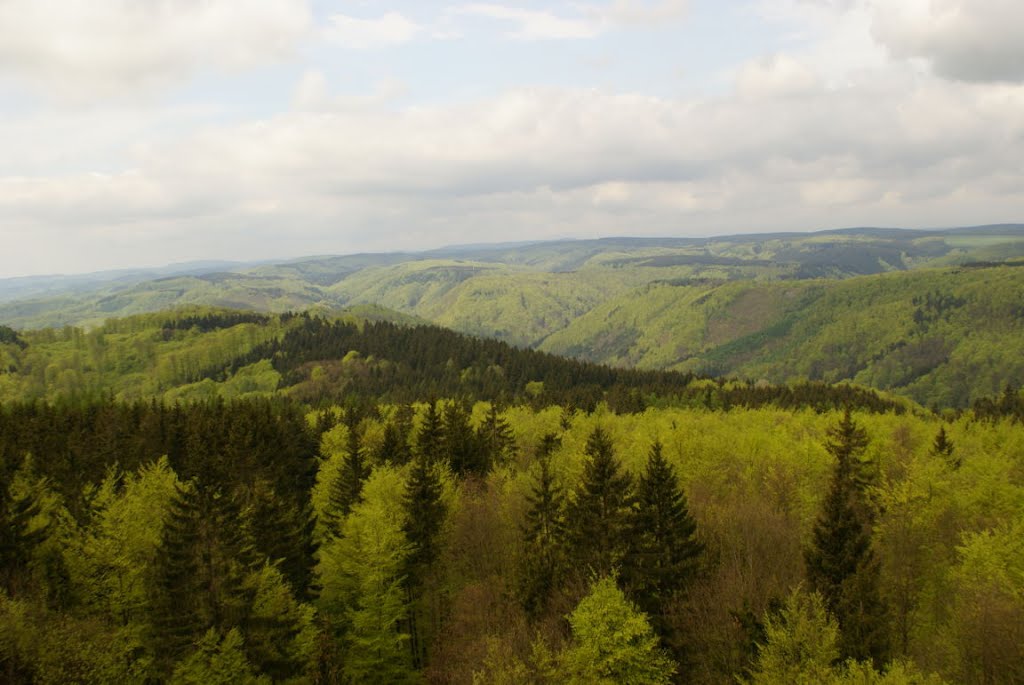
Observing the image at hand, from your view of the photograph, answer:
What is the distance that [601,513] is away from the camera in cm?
4125

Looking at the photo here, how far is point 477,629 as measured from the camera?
42.5 m

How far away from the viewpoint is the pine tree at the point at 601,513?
40.4m

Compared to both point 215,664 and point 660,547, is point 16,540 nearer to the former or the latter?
point 215,664

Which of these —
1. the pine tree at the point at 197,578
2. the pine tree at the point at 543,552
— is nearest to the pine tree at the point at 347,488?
the pine tree at the point at 197,578

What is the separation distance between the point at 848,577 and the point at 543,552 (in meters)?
A: 18.4

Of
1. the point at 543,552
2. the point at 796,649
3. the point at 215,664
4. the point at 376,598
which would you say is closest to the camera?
the point at 796,649

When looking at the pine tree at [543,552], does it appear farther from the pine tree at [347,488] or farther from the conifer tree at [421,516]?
the pine tree at [347,488]

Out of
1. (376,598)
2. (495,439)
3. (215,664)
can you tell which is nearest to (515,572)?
(376,598)

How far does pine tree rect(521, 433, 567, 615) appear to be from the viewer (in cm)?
4109

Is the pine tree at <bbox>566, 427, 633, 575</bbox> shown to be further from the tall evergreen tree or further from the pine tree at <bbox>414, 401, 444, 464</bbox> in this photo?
the pine tree at <bbox>414, 401, 444, 464</bbox>

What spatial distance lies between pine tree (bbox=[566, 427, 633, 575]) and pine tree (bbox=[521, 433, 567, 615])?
1.35 metres

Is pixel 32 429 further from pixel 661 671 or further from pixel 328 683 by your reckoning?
pixel 661 671

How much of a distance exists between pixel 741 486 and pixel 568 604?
95.5ft

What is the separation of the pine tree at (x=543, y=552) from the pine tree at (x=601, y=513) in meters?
1.35
